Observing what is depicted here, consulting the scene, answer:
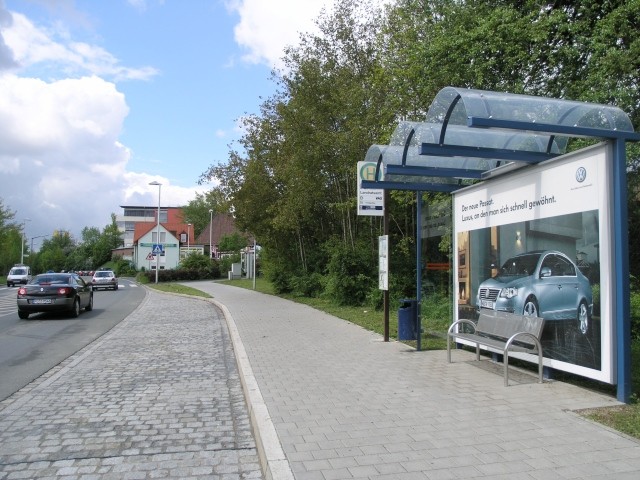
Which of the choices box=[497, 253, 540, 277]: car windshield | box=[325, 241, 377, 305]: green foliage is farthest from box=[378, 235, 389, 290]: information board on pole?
box=[325, 241, 377, 305]: green foliage

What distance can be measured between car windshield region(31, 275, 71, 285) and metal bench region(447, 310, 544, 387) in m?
14.4

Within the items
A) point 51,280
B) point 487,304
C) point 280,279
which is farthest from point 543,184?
Answer: point 280,279

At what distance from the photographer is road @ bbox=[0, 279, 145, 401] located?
29.0 ft

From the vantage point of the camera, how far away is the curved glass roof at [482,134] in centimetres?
626

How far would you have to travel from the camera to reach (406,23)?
16.2 metres

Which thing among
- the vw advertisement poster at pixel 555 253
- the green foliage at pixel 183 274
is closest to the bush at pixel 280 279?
the vw advertisement poster at pixel 555 253

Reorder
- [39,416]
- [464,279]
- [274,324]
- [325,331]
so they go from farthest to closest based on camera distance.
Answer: [274,324]
[325,331]
[464,279]
[39,416]

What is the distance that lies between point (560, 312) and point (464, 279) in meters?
2.74

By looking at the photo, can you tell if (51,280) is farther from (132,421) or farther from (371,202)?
(132,421)

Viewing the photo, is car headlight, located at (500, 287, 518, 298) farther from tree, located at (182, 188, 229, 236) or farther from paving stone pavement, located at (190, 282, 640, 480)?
tree, located at (182, 188, 229, 236)

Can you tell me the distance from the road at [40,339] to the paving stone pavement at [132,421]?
0.42 meters

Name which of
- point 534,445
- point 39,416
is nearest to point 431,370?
point 534,445

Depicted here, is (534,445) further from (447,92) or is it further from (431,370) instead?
(447,92)

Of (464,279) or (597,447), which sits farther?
(464,279)
